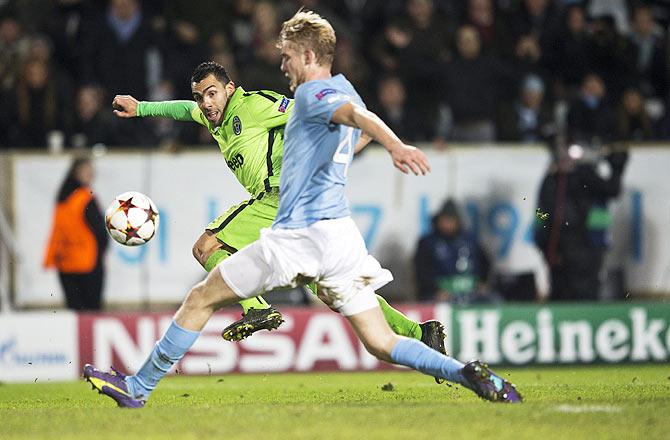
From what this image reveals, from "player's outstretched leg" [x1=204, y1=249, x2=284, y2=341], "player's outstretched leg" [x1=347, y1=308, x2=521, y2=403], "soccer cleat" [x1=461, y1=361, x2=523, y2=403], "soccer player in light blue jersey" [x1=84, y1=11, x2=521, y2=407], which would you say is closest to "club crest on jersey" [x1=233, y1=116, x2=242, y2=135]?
"player's outstretched leg" [x1=204, y1=249, x2=284, y2=341]

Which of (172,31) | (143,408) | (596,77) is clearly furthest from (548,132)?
(143,408)

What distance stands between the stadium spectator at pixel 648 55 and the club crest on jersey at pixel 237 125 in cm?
794

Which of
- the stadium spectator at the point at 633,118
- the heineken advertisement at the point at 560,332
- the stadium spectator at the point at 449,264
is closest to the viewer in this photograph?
the heineken advertisement at the point at 560,332

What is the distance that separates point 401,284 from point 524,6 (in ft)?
12.7

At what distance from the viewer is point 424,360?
24.7 ft

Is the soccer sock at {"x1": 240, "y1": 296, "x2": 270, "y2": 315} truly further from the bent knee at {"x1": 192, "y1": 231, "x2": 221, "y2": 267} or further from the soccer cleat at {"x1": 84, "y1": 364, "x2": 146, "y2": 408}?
the soccer cleat at {"x1": 84, "y1": 364, "x2": 146, "y2": 408}

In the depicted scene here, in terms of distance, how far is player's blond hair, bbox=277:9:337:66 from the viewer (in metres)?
7.25

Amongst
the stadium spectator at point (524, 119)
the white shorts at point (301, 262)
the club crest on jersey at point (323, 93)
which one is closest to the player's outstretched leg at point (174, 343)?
the white shorts at point (301, 262)

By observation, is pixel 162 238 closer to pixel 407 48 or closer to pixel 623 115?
pixel 407 48

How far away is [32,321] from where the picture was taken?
13008 millimetres

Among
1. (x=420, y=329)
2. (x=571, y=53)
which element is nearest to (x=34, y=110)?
→ (x=571, y=53)

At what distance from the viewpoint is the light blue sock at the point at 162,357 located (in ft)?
25.0

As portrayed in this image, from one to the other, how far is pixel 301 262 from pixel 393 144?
40.7 inches

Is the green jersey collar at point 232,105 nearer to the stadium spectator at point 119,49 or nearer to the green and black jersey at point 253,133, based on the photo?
the green and black jersey at point 253,133
